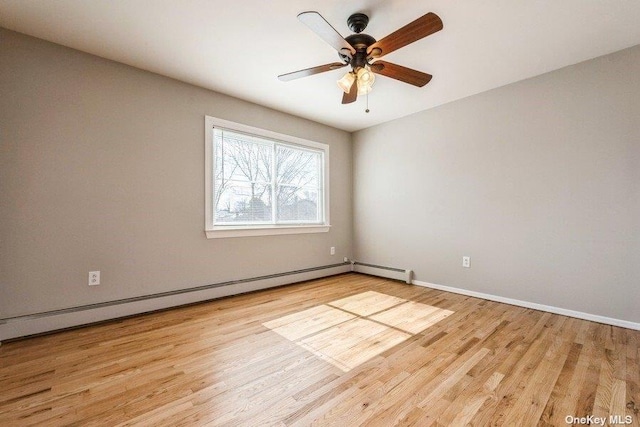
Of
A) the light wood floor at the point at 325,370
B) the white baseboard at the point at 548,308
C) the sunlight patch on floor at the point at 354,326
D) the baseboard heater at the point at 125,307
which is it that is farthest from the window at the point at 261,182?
the white baseboard at the point at 548,308

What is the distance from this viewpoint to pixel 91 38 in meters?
2.18

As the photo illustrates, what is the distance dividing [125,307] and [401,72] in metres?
3.11

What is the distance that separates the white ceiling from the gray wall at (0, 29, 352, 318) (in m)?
0.23

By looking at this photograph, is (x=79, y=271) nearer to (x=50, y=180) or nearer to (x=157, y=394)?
(x=50, y=180)

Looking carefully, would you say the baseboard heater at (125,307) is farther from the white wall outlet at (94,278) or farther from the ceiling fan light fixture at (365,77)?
the ceiling fan light fixture at (365,77)

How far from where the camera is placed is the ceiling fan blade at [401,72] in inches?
79.0

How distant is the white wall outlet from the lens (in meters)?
2.36

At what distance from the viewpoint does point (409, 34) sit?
169 centimetres

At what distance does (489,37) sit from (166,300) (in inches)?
145

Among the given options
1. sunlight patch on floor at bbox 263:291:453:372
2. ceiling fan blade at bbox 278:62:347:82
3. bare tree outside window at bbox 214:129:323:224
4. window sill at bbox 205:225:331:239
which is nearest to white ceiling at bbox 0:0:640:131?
ceiling fan blade at bbox 278:62:347:82

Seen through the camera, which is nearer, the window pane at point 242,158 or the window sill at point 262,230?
the window sill at point 262,230

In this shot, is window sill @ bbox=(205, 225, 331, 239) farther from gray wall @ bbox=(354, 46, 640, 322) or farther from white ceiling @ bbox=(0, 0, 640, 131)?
white ceiling @ bbox=(0, 0, 640, 131)

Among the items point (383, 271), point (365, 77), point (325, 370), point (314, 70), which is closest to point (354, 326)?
point (325, 370)

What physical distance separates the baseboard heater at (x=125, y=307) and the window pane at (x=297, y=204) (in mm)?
791
